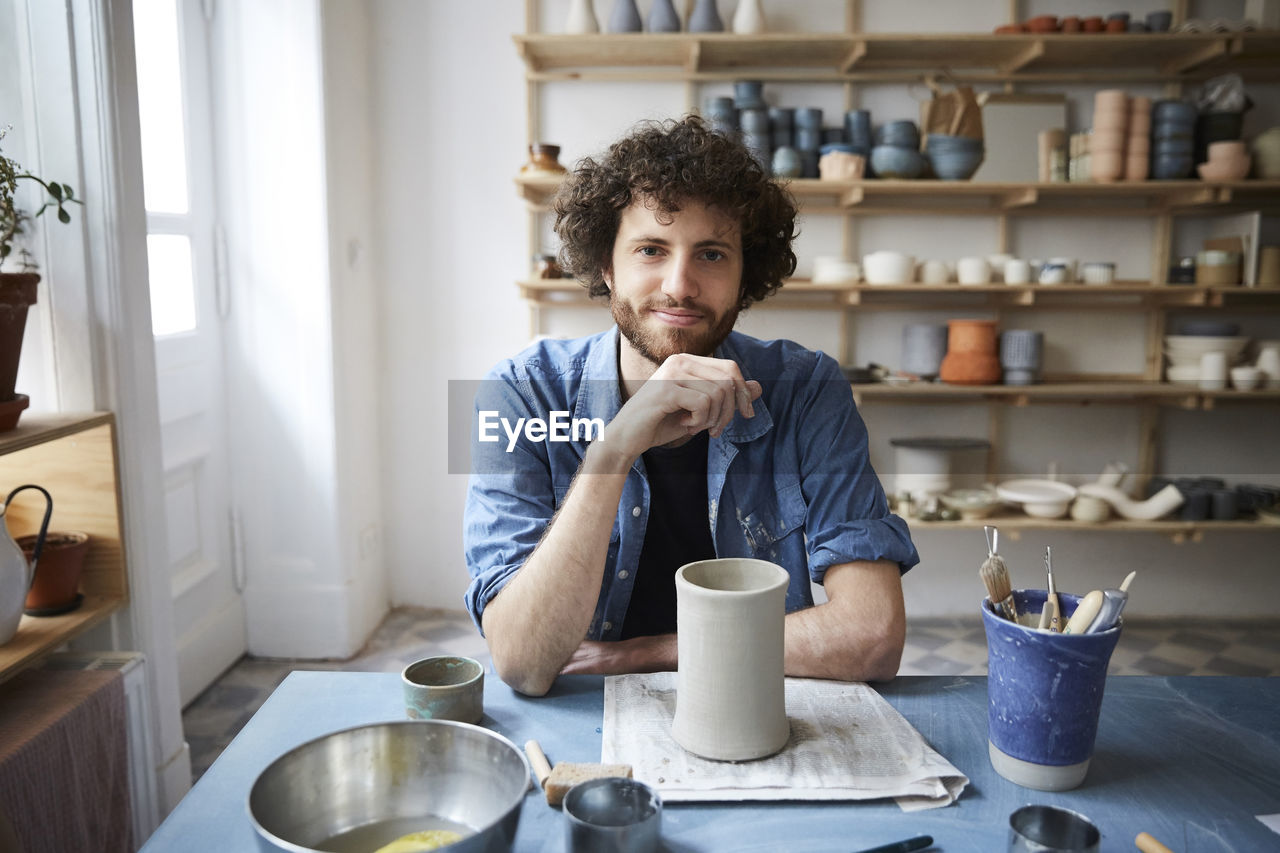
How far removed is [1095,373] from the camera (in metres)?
3.23

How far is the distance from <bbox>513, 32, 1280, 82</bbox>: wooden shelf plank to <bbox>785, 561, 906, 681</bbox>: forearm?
2.17 meters

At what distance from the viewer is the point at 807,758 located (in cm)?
89

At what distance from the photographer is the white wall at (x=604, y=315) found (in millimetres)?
3143

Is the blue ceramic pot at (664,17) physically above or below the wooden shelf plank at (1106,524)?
above

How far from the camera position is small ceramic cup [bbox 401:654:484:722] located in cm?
97

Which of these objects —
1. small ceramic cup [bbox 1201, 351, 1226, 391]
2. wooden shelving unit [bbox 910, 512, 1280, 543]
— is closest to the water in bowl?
wooden shelving unit [bbox 910, 512, 1280, 543]

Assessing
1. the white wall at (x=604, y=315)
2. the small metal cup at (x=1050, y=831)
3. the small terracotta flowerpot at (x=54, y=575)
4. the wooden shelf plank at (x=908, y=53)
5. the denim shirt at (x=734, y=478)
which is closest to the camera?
the small metal cup at (x=1050, y=831)

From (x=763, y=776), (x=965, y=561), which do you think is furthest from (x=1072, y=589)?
(x=763, y=776)

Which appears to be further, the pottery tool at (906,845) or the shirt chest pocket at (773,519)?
the shirt chest pocket at (773,519)

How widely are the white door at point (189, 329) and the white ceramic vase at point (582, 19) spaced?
1112 millimetres

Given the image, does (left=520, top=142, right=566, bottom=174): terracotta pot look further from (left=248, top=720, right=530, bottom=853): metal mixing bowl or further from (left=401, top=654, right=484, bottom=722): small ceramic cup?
(left=248, top=720, right=530, bottom=853): metal mixing bowl

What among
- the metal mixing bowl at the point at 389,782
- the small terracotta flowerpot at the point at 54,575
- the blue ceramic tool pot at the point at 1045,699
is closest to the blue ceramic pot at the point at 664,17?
the small terracotta flowerpot at the point at 54,575

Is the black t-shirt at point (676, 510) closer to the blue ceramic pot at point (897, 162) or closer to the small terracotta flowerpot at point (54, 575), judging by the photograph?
the small terracotta flowerpot at point (54, 575)

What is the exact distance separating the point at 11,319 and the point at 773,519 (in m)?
1.32
